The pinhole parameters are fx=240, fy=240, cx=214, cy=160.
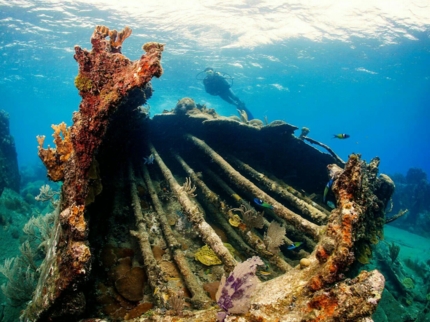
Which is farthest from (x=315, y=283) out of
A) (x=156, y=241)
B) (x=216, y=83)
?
(x=216, y=83)

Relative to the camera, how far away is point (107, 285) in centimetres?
355

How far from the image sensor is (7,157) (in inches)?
595

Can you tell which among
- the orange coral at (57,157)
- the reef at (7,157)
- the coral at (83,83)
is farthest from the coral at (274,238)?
the reef at (7,157)

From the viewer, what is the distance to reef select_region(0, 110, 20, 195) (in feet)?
44.9

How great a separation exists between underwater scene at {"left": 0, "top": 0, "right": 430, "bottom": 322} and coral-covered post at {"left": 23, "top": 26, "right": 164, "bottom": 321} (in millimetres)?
18

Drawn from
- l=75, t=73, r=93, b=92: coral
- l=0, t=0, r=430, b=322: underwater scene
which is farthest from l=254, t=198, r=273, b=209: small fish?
l=75, t=73, r=93, b=92: coral

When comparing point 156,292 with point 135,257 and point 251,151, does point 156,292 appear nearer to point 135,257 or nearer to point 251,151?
point 135,257

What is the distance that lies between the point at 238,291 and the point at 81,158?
235 centimetres

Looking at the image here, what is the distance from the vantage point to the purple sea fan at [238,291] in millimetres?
2375

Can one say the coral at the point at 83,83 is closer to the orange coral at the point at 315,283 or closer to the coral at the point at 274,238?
the orange coral at the point at 315,283

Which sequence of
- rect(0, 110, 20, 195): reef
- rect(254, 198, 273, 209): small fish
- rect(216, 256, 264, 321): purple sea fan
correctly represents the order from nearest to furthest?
rect(216, 256, 264, 321): purple sea fan
rect(254, 198, 273, 209): small fish
rect(0, 110, 20, 195): reef

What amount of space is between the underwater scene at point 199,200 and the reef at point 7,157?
160 millimetres

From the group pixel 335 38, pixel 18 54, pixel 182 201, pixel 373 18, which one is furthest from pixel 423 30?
pixel 18 54

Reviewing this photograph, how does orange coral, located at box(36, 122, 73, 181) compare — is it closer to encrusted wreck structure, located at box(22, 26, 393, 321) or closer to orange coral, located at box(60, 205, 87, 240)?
encrusted wreck structure, located at box(22, 26, 393, 321)
